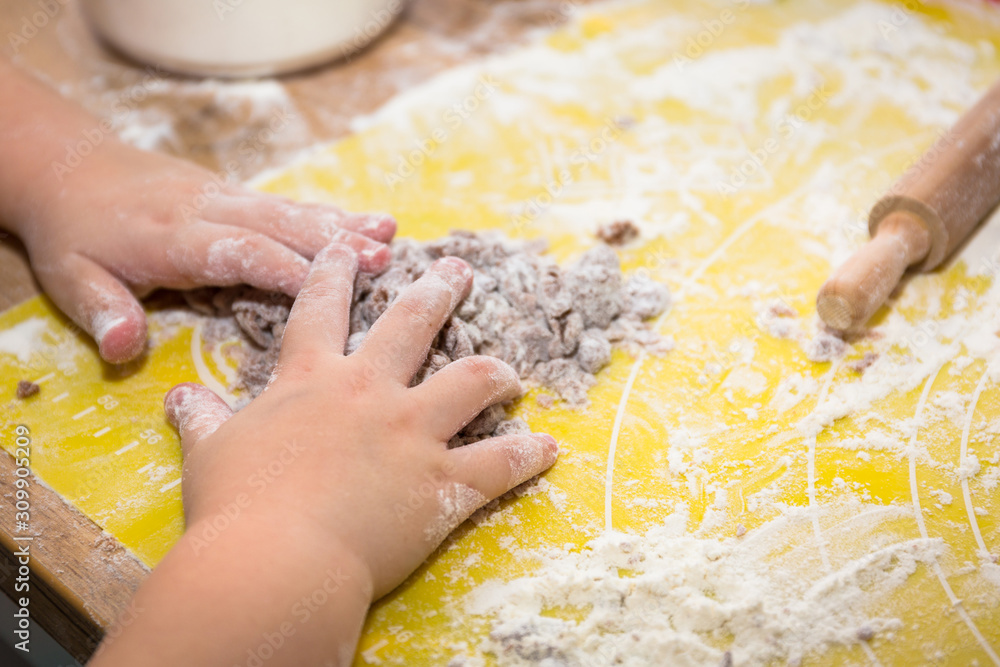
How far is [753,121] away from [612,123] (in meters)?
0.31

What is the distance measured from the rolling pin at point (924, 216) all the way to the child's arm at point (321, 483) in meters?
0.51

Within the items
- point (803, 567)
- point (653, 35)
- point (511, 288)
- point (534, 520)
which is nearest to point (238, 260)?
point (511, 288)

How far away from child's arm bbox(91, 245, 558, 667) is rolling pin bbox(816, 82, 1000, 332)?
509 millimetres

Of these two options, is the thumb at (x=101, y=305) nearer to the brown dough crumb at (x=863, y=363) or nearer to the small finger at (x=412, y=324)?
the small finger at (x=412, y=324)

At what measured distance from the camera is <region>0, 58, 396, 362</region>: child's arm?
44.9 inches

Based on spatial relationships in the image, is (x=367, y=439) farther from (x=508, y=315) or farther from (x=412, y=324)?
(x=508, y=315)

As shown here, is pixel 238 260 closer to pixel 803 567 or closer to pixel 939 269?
pixel 803 567

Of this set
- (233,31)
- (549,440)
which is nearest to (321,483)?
A: (549,440)

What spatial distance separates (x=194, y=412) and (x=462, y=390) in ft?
1.19

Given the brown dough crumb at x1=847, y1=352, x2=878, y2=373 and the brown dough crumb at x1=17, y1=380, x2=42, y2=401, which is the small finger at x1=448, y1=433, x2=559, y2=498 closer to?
the brown dough crumb at x1=847, y1=352, x2=878, y2=373

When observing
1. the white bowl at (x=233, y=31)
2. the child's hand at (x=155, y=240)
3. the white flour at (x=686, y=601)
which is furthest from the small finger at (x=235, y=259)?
the white bowl at (x=233, y=31)

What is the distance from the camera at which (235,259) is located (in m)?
1.14

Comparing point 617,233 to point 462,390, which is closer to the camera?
point 462,390

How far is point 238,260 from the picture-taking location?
114 centimetres
